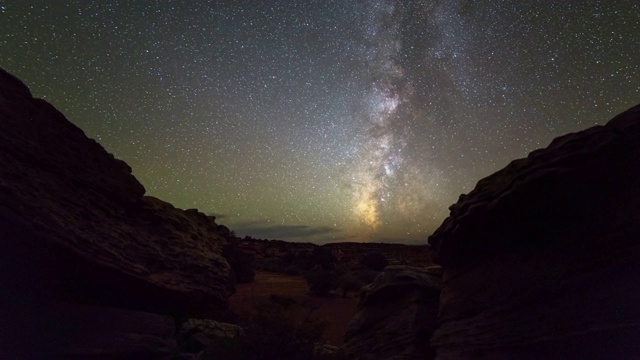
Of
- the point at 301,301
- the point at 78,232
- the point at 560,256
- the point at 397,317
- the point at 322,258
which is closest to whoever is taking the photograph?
the point at 560,256

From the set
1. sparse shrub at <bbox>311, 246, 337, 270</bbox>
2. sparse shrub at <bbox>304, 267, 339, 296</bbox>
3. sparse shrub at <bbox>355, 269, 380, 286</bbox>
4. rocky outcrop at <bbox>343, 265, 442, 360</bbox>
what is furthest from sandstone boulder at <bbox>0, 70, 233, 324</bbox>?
sparse shrub at <bbox>311, 246, 337, 270</bbox>

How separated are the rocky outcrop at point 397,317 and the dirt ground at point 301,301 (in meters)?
2.71

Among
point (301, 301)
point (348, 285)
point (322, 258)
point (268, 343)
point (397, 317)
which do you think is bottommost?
point (268, 343)

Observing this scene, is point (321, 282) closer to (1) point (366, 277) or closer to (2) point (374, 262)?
(1) point (366, 277)

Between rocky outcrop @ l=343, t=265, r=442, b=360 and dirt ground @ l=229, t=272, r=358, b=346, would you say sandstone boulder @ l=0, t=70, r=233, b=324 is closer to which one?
dirt ground @ l=229, t=272, r=358, b=346

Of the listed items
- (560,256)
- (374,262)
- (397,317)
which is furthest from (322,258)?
(560,256)

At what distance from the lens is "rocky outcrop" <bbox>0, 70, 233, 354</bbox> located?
6.71 meters

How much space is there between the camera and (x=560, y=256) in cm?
698

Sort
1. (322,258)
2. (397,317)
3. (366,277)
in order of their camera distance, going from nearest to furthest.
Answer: (397,317) → (366,277) → (322,258)

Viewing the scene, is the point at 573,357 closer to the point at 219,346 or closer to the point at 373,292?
the point at 373,292

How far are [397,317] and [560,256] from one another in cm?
422

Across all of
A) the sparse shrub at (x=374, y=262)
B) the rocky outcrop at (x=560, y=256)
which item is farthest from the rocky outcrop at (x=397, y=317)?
the sparse shrub at (x=374, y=262)

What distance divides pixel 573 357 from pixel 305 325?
662 centimetres

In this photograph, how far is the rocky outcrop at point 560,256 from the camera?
20.4 feet
